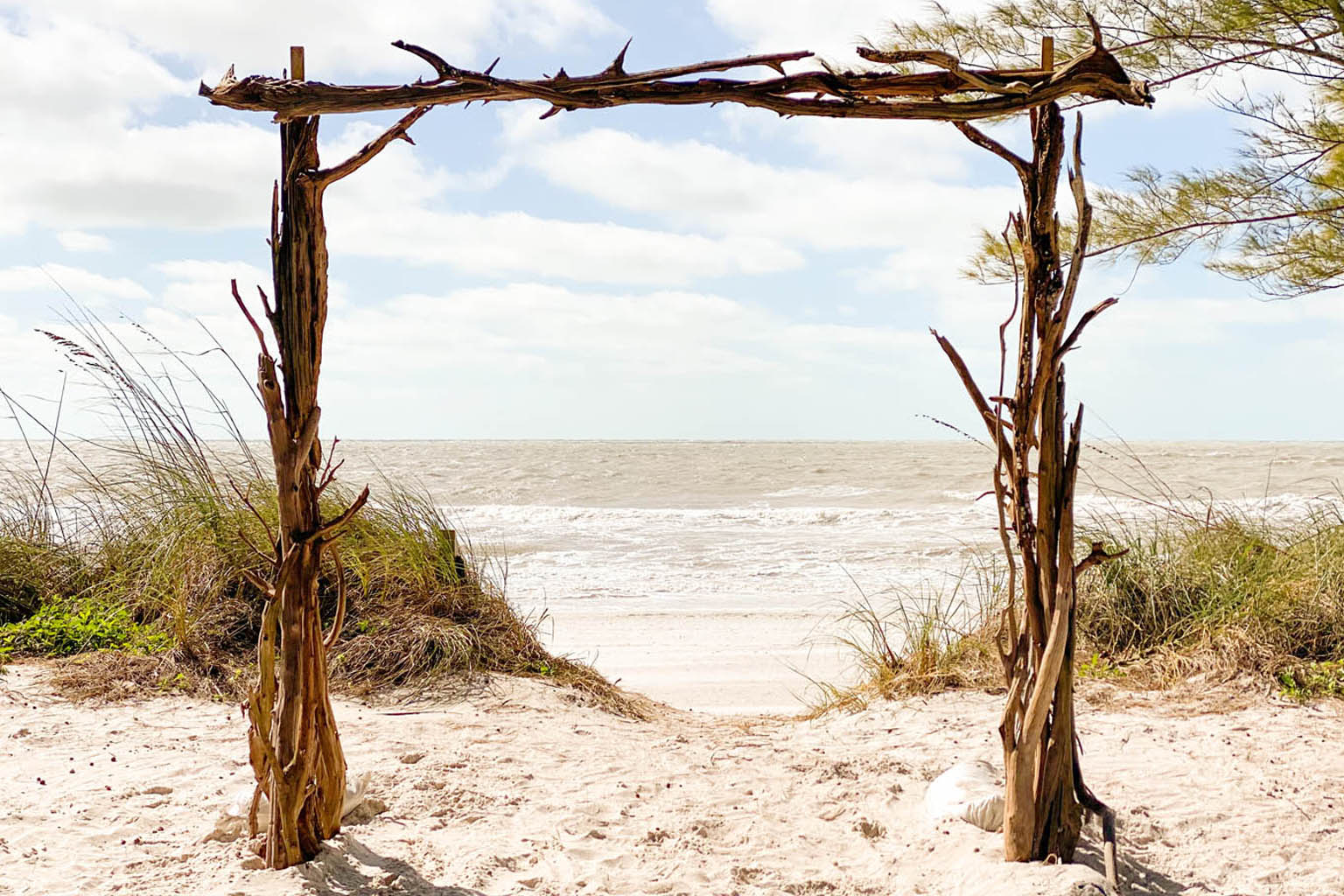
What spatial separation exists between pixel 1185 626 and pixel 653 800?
106 inches

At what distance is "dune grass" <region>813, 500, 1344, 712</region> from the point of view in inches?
164

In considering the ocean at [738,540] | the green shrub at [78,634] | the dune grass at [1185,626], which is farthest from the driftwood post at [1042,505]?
the green shrub at [78,634]

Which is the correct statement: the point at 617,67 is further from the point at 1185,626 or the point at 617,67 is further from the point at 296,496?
the point at 1185,626

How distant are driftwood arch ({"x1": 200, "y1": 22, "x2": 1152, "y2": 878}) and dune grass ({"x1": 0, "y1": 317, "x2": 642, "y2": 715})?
1.41 meters

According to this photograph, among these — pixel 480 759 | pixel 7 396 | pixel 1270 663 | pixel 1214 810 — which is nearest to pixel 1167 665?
pixel 1270 663

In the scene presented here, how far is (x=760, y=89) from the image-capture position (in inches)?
83.0

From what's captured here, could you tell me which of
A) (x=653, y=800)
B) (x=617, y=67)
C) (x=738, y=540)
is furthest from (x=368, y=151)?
(x=738, y=540)

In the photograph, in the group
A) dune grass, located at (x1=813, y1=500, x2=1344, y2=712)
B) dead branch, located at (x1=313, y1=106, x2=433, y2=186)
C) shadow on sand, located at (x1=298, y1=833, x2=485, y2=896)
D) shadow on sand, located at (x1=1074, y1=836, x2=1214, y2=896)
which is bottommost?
shadow on sand, located at (x1=298, y1=833, x2=485, y2=896)

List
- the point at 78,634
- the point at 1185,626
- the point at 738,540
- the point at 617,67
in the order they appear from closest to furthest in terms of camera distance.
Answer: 1. the point at 617,67
2. the point at 1185,626
3. the point at 78,634
4. the point at 738,540

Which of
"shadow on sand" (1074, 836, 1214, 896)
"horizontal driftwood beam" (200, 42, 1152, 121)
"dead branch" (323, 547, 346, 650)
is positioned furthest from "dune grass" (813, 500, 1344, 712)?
"horizontal driftwood beam" (200, 42, 1152, 121)

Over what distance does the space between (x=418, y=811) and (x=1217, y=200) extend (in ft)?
20.5

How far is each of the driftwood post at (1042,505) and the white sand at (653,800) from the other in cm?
15

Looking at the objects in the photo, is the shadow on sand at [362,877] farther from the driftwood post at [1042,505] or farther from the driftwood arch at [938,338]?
the driftwood post at [1042,505]

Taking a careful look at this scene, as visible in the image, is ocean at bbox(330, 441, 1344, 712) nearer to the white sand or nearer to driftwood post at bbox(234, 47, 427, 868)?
the white sand
